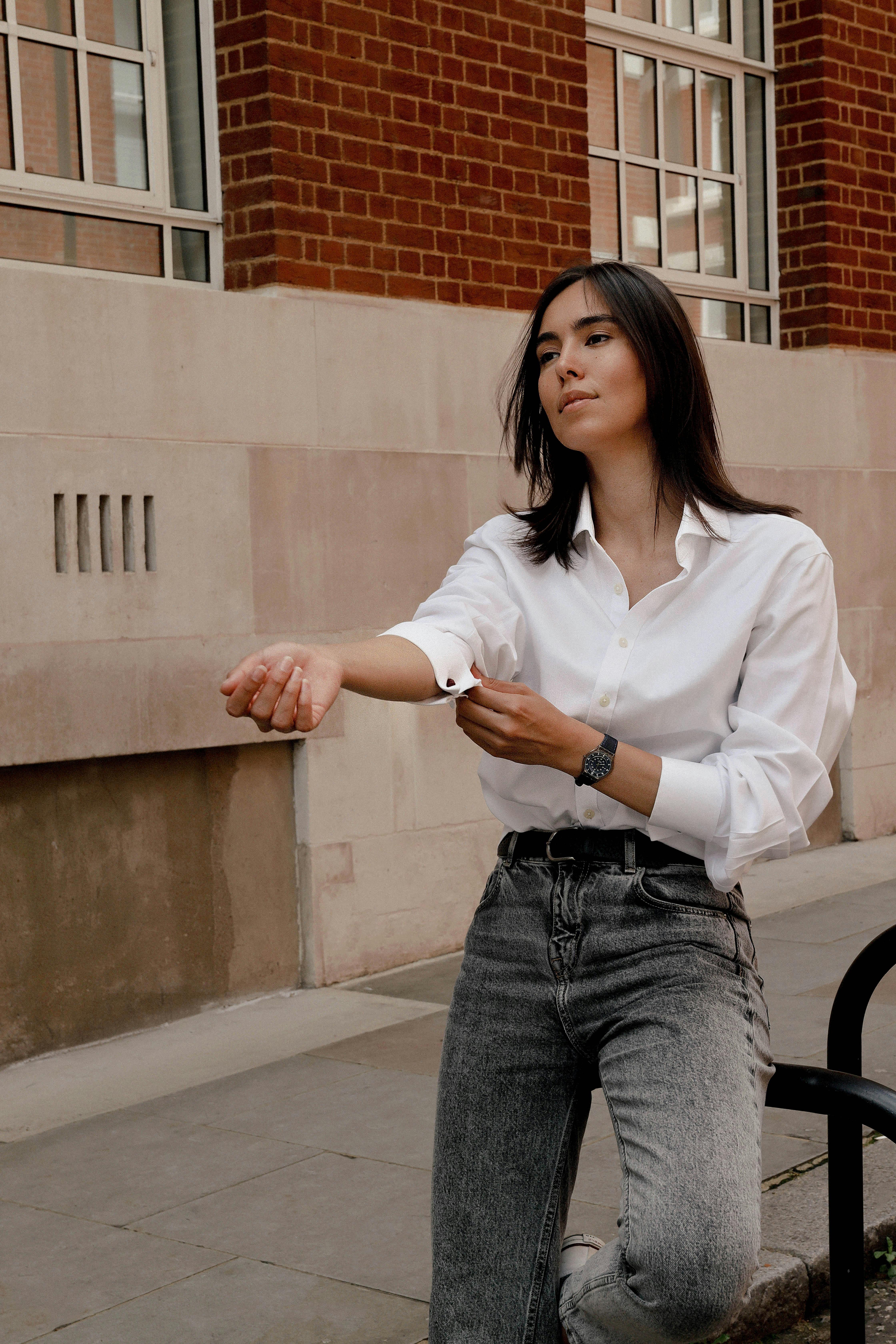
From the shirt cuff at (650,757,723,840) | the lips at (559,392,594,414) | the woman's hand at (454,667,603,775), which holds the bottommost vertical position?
the shirt cuff at (650,757,723,840)

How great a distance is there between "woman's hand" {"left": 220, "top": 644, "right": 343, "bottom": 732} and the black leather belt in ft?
1.74

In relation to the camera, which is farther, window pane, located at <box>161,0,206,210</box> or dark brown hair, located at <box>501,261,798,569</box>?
window pane, located at <box>161,0,206,210</box>

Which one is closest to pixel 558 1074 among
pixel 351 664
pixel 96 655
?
pixel 351 664

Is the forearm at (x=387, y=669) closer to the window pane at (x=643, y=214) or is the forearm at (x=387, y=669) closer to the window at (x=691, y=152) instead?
the window at (x=691, y=152)

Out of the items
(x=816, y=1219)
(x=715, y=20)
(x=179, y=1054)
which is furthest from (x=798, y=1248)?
(x=715, y=20)

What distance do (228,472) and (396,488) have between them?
0.90 m

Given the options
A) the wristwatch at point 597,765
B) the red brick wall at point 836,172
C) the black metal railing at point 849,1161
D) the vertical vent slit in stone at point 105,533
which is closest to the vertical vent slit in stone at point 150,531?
the vertical vent slit in stone at point 105,533

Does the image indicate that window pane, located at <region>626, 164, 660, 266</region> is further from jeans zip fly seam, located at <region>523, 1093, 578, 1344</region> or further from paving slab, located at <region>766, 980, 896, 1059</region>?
jeans zip fly seam, located at <region>523, 1093, 578, 1344</region>

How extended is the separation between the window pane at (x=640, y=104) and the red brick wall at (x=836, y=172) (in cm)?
95

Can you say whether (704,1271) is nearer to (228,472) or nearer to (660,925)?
(660,925)

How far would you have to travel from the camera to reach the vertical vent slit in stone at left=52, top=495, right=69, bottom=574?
218 inches

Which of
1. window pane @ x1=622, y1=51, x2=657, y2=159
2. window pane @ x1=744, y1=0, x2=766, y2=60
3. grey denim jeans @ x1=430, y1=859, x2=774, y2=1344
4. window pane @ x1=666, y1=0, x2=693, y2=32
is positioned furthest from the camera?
window pane @ x1=744, y1=0, x2=766, y2=60

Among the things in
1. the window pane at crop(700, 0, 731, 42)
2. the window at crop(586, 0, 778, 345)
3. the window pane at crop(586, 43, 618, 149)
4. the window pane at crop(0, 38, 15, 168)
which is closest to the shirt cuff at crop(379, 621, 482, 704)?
the window pane at crop(0, 38, 15, 168)

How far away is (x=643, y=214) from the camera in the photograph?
8680 mm
